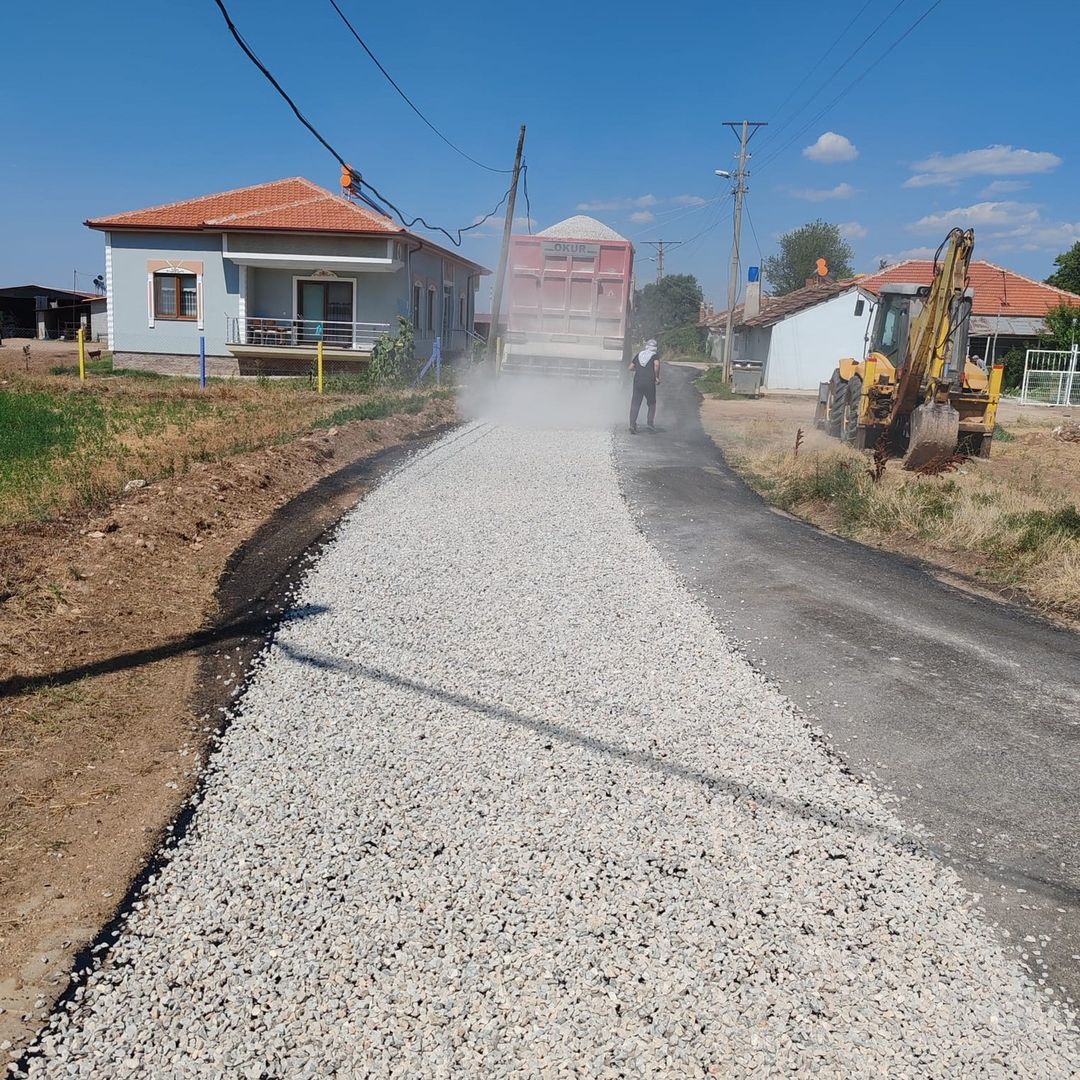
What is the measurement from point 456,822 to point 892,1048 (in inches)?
72.5

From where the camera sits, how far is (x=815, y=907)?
3.48 meters

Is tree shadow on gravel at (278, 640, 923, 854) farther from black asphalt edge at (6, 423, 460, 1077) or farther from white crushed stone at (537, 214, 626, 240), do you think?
white crushed stone at (537, 214, 626, 240)

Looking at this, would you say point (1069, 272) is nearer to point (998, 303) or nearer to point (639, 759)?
point (998, 303)

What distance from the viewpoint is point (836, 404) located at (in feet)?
62.1

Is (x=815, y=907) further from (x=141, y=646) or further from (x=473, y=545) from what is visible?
(x=473, y=545)

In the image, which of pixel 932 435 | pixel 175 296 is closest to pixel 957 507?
pixel 932 435

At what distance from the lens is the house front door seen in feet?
93.2

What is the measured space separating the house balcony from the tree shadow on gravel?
22.6 metres

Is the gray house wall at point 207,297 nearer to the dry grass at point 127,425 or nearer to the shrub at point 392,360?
the dry grass at point 127,425

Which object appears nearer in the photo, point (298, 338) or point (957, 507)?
point (957, 507)

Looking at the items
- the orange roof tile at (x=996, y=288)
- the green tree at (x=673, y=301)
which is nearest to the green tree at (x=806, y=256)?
the green tree at (x=673, y=301)

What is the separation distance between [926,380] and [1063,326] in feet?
76.4

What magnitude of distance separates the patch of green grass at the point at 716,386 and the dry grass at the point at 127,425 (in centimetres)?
1384

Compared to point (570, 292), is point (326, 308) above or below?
below
